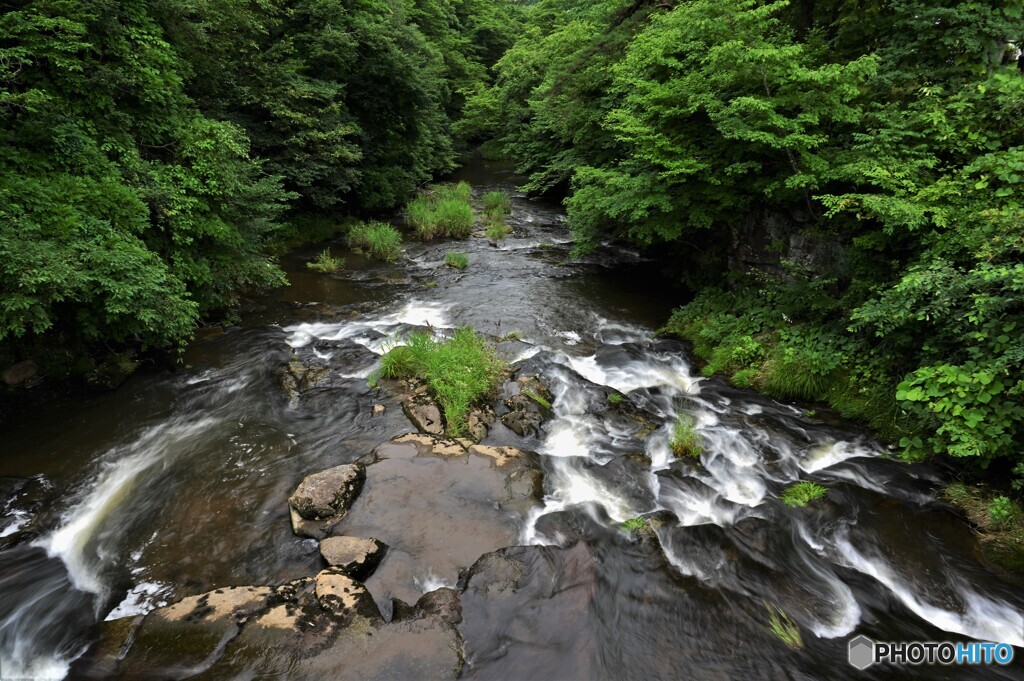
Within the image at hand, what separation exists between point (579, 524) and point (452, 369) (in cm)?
379

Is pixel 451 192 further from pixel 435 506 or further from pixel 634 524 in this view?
pixel 634 524

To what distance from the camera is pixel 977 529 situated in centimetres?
554

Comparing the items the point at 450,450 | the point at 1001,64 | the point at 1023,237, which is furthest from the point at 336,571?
the point at 1001,64

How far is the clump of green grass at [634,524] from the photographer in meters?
5.88

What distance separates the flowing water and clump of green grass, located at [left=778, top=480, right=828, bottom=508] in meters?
0.13

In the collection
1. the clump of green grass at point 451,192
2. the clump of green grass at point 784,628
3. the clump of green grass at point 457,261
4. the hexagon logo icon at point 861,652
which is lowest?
the hexagon logo icon at point 861,652

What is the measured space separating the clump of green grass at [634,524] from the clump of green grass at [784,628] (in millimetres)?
1561

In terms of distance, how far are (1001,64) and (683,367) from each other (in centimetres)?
683

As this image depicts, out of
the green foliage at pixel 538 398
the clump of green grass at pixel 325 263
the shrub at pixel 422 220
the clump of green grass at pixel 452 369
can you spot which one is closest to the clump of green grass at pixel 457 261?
the shrub at pixel 422 220

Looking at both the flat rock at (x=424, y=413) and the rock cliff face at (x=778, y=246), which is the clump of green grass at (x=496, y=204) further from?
the flat rock at (x=424, y=413)

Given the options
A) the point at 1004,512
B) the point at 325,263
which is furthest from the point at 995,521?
the point at 325,263

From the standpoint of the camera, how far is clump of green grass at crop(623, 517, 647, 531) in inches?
231

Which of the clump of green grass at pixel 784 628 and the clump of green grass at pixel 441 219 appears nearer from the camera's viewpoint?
the clump of green grass at pixel 784 628

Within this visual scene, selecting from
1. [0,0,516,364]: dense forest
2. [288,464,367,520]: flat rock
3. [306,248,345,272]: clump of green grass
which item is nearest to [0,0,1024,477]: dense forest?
[0,0,516,364]: dense forest
